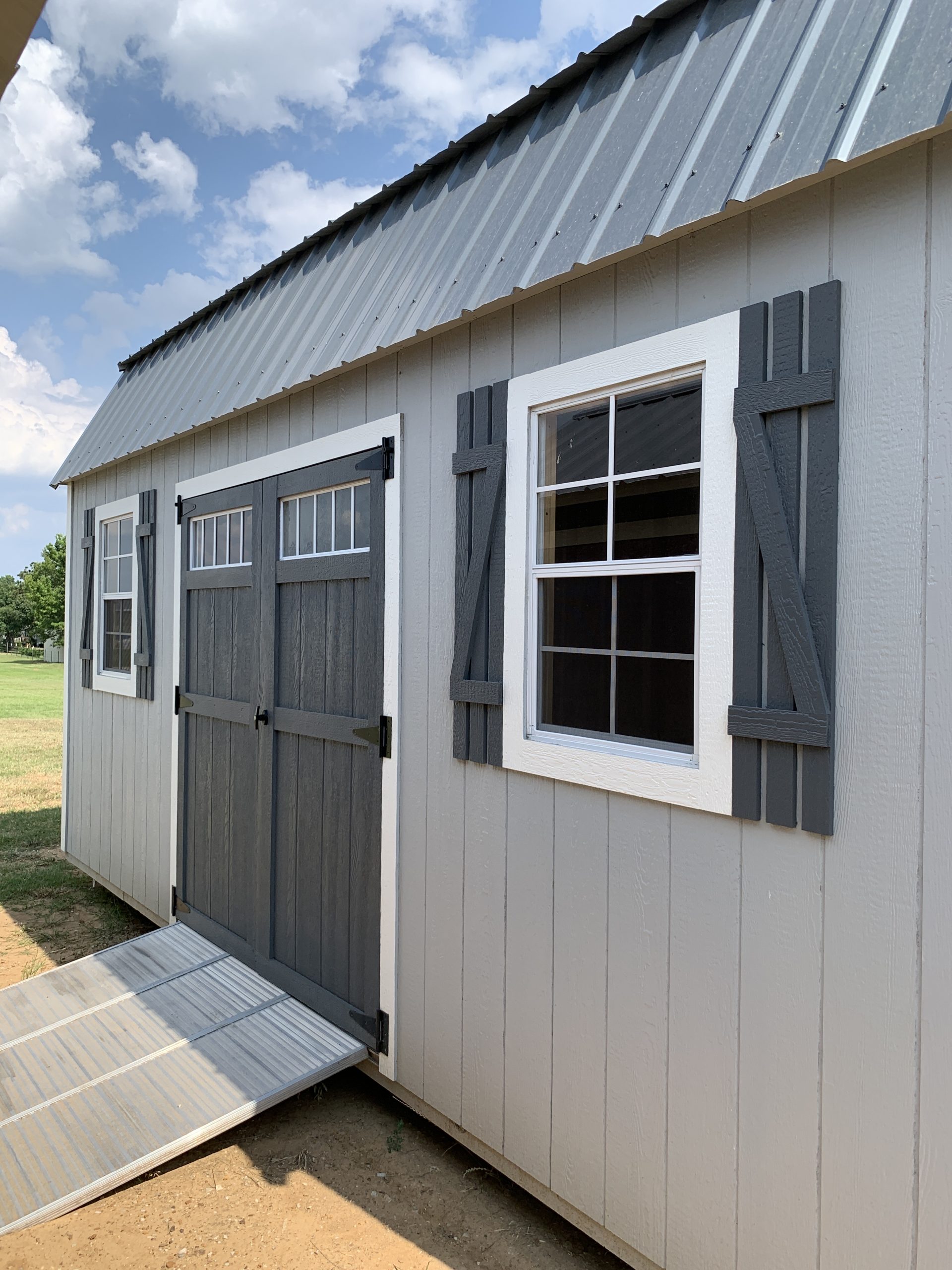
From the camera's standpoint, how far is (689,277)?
202 centimetres

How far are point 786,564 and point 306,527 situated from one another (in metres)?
2.36

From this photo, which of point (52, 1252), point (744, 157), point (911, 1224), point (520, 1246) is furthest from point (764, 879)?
point (52, 1252)

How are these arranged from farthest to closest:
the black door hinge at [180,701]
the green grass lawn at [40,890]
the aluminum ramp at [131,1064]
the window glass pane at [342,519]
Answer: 1. the green grass lawn at [40,890]
2. the black door hinge at [180,701]
3. the window glass pane at [342,519]
4. the aluminum ramp at [131,1064]

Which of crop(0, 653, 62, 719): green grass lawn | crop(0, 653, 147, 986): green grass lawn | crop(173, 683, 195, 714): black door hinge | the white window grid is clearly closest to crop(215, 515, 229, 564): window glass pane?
crop(173, 683, 195, 714): black door hinge

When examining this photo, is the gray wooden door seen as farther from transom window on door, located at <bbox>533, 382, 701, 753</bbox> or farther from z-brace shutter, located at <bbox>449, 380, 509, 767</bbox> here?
transom window on door, located at <bbox>533, 382, 701, 753</bbox>

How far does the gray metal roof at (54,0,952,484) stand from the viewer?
64.1 inches

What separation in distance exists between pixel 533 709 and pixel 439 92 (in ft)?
12.1

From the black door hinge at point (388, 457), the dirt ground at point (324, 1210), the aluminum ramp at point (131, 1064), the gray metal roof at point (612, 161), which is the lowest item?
the dirt ground at point (324, 1210)

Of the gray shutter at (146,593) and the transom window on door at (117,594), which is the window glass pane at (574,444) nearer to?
the gray shutter at (146,593)

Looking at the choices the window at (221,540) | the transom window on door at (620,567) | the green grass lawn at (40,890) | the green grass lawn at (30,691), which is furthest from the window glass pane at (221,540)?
the green grass lawn at (30,691)

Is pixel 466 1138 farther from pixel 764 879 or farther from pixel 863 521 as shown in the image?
pixel 863 521

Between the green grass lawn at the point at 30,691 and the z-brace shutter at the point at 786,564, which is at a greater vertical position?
the z-brace shutter at the point at 786,564

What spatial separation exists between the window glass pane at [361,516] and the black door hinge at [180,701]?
1834mm

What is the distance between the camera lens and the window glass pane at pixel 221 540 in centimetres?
418
